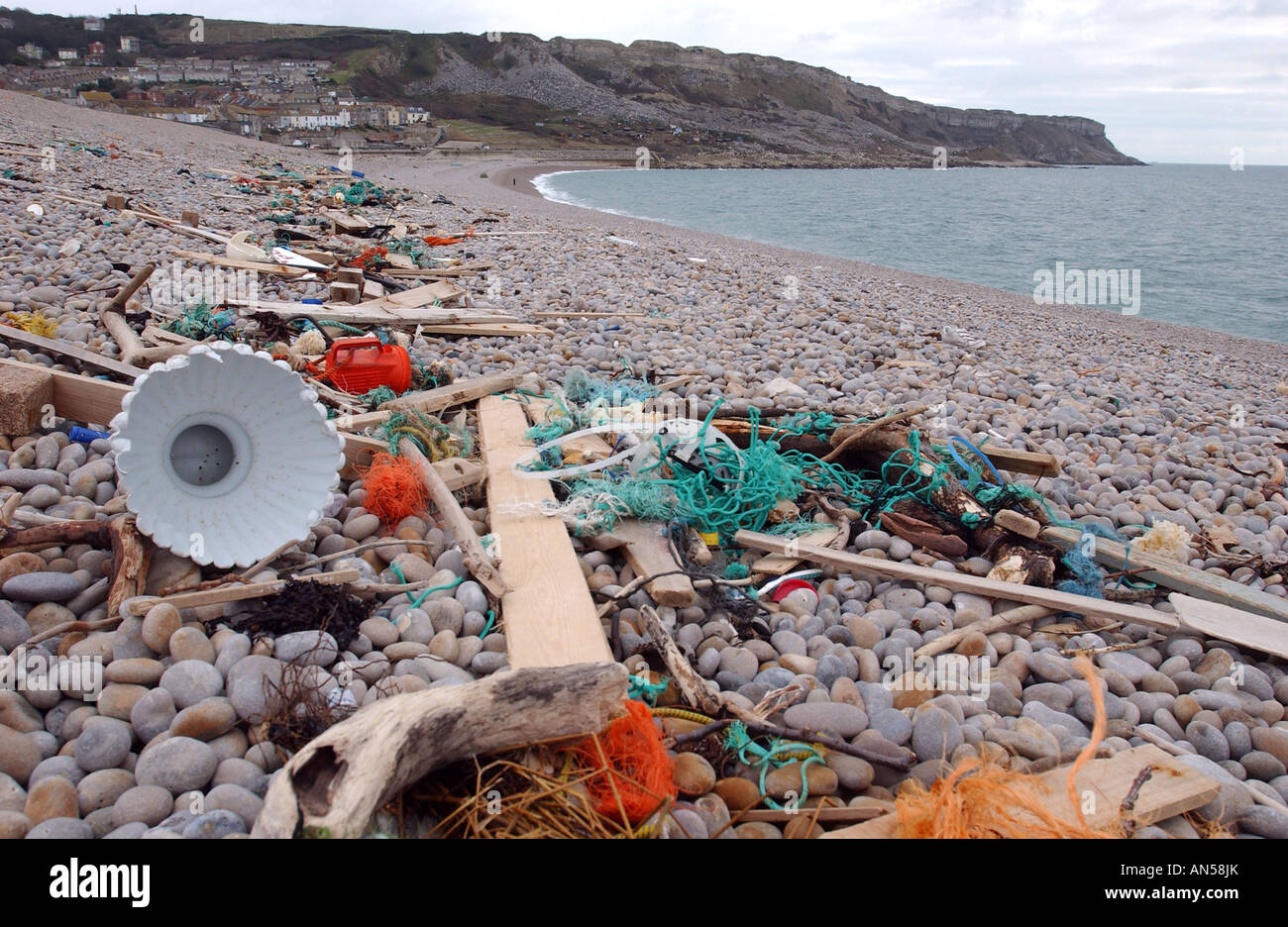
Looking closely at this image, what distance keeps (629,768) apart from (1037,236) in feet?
126

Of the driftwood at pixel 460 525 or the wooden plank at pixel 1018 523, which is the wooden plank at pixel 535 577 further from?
the wooden plank at pixel 1018 523

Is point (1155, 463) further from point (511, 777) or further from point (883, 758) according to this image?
point (511, 777)

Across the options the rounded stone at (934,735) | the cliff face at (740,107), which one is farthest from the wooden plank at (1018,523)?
the cliff face at (740,107)

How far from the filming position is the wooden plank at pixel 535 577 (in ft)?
9.20

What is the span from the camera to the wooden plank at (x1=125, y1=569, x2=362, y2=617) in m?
2.63

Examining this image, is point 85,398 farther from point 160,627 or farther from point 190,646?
point 190,646

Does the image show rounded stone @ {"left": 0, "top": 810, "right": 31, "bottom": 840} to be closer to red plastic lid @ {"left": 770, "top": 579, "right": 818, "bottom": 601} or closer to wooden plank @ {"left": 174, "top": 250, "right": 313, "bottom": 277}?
red plastic lid @ {"left": 770, "top": 579, "right": 818, "bottom": 601}

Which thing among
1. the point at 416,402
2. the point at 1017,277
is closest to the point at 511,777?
the point at 416,402

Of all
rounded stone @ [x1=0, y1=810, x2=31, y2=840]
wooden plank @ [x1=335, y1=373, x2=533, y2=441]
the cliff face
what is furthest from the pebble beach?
the cliff face

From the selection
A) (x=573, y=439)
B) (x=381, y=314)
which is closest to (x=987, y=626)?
(x=573, y=439)

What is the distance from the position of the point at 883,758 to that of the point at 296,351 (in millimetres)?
4850

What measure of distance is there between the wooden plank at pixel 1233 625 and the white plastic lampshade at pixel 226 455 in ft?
12.4

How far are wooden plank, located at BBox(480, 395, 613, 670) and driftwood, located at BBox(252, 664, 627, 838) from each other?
0.90 ft

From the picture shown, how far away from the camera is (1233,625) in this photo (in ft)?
11.2
